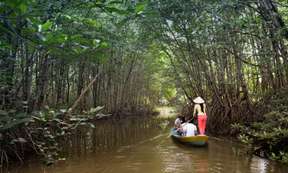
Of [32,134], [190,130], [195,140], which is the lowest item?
[195,140]

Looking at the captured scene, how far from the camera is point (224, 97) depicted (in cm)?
974

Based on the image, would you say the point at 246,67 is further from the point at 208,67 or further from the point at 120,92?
the point at 120,92

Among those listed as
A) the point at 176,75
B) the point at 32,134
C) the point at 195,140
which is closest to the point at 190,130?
the point at 195,140

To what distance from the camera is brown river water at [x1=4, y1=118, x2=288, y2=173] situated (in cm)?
569

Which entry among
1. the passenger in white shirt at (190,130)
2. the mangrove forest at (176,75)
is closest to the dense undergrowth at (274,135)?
the mangrove forest at (176,75)

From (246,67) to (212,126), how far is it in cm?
214

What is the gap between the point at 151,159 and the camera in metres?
6.67

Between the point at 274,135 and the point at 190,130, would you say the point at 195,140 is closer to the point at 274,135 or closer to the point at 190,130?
the point at 190,130

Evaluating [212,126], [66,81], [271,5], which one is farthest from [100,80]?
[271,5]

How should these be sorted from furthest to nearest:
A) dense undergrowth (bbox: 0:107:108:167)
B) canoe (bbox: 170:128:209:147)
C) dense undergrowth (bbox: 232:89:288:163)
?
canoe (bbox: 170:128:209:147), dense undergrowth (bbox: 232:89:288:163), dense undergrowth (bbox: 0:107:108:167)

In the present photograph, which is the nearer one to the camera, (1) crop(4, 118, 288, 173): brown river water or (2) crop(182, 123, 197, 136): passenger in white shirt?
(1) crop(4, 118, 288, 173): brown river water

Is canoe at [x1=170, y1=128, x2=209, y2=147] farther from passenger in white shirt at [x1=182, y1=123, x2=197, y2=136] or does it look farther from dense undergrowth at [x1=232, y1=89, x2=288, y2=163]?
dense undergrowth at [x1=232, y1=89, x2=288, y2=163]

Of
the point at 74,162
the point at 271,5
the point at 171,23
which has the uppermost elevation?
the point at 171,23

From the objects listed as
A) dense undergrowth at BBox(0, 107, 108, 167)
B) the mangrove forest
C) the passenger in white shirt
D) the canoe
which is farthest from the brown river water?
the passenger in white shirt
